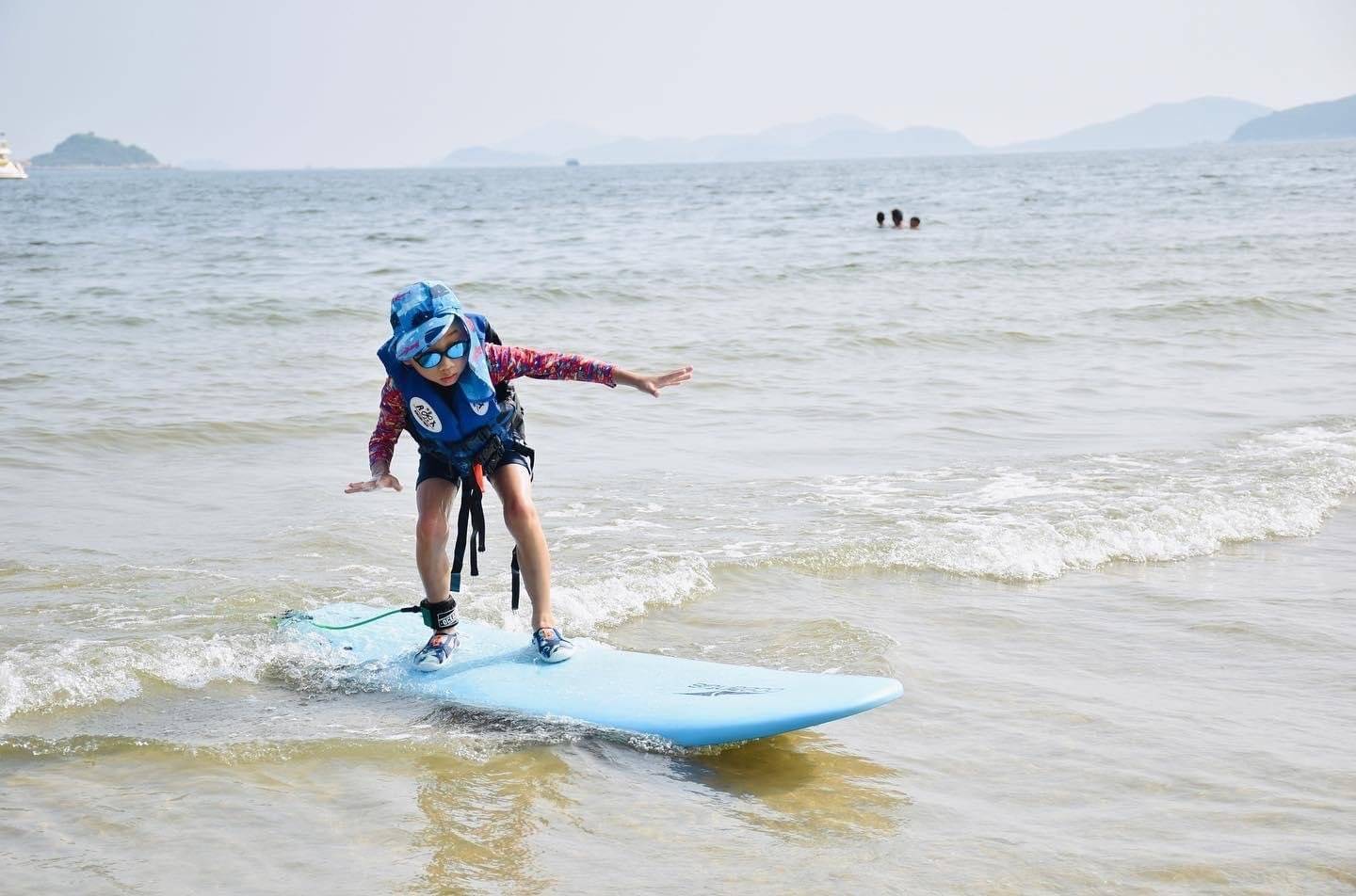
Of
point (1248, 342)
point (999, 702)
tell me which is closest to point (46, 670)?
point (999, 702)

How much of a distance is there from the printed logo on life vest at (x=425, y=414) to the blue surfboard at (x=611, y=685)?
0.98 metres

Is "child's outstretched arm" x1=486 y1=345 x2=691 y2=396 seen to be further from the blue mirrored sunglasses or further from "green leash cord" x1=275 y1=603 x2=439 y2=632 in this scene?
"green leash cord" x1=275 y1=603 x2=439 y2=632

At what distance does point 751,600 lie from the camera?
5957 mm

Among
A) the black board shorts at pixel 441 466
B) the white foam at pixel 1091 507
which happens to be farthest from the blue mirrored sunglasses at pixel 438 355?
the white foam at pixel 1091 507

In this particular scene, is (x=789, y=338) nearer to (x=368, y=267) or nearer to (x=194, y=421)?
(x=194, y=421)

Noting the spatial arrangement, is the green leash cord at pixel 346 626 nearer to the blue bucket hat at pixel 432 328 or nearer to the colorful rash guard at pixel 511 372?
the colorful rash guard at pixel 511 372

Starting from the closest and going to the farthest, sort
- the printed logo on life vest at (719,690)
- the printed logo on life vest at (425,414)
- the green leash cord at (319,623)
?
the printed logo on life vest at (719,690), the printed logo on life vest at (425,414), the green leash cord at (319,623)

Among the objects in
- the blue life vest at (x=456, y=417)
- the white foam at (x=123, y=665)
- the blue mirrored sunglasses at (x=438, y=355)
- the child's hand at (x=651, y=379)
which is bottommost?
the white foam at (x=123, y=665)

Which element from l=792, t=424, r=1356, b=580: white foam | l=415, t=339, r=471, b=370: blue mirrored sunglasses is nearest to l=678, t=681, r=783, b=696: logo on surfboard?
l=415, t=339, r=471, b=370: blue mirrored sunglasses

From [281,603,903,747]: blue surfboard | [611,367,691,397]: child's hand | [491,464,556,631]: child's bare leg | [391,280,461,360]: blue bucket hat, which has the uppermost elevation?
[391,280,461,360]: blue bucket hat

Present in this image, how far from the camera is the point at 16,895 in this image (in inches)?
131

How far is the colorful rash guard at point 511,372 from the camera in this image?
15.1 feet

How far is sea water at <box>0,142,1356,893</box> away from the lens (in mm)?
3605

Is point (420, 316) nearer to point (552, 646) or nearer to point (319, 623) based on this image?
point (552, 646)
